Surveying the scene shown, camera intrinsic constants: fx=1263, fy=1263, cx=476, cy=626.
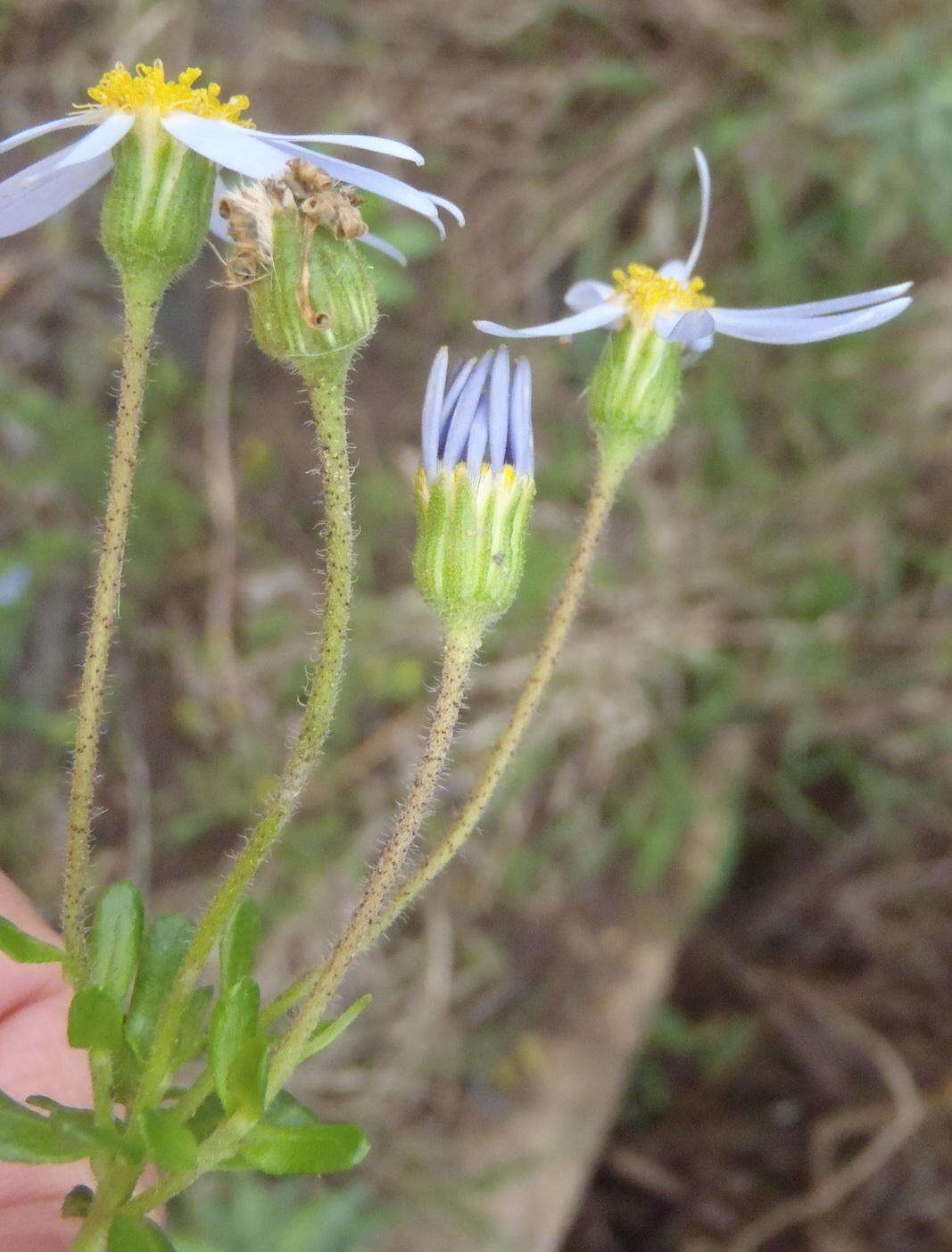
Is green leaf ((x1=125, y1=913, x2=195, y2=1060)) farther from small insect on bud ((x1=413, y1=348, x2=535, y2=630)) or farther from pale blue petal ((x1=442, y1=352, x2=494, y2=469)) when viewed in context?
pale blue petal ((x1=442, y1=352, x2=494, y2=469))

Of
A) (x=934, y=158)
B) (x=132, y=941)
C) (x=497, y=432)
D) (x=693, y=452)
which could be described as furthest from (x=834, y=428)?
(x=132, y=941)

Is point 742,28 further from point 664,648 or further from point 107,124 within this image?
point 107,124

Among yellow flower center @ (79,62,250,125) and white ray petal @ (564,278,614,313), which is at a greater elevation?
yellow flower center @ (79,62,250,125)

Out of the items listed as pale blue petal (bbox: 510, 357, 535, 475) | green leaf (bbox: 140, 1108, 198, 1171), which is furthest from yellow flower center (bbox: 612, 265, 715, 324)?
green leaf (bbox: 140, 1108, 198, 1171)

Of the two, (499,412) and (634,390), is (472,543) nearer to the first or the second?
(499,412)

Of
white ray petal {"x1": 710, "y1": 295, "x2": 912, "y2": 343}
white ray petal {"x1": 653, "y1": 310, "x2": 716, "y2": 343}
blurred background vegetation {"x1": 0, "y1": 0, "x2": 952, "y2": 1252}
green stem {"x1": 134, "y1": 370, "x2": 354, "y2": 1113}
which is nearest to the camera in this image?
green stem {"x1": 134, "y1": 370, "x2": 354, "y2": 1113}


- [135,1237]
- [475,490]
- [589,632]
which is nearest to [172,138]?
[475,490]
